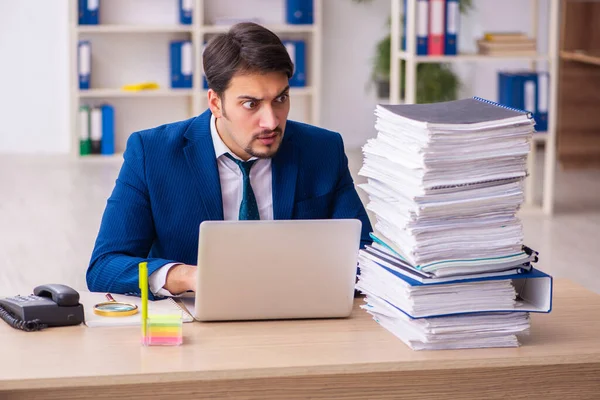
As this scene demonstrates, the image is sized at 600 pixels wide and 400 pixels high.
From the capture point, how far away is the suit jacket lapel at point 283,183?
2.52 meters

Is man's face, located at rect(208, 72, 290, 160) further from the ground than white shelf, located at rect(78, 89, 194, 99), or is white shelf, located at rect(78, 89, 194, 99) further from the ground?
man's face, located at rect(208, 72, 290, 160)

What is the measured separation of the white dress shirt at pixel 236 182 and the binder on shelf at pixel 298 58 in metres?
5.47

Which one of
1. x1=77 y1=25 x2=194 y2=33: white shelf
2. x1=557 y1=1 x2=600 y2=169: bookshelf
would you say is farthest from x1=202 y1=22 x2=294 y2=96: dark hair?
x1=557 y1=1 x2=600 y2=169: bookshelf

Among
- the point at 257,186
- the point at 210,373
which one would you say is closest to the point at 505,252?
the point at 210,373

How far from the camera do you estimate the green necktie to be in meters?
2.49

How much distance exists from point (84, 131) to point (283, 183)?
5481 mm

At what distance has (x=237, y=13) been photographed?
317 inches

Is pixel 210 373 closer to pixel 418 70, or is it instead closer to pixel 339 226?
pixel 339 226

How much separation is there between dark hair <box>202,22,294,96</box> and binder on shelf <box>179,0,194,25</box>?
5411 millimetres

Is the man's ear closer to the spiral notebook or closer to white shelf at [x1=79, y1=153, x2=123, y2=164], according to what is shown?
the spiral notebook

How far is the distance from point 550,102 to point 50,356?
4.89 metres

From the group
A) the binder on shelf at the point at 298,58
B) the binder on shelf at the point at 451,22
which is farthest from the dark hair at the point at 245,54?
the binder on shelf at the point at 298,58

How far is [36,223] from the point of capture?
5.76 metres

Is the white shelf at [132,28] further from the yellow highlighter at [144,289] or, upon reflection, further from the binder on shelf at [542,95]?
the yellow highlighter at [144,289]
